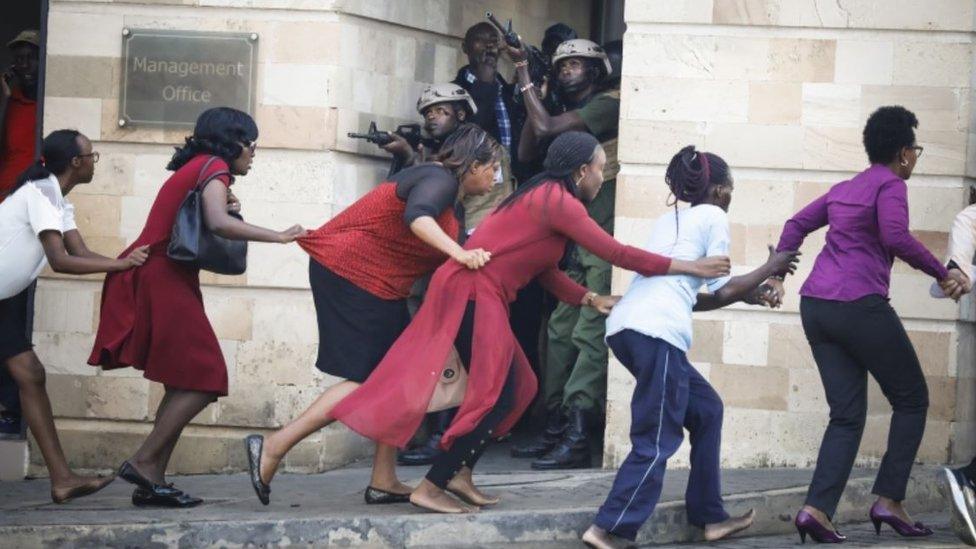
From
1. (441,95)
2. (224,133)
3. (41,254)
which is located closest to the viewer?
(224,133)

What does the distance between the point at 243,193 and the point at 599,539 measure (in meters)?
3.18

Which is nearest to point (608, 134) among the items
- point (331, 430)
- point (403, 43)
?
point (403, 43)

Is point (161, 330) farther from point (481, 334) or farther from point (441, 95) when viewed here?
point (441, 95)

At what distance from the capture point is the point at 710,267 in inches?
305

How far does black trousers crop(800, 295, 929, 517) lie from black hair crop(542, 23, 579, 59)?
3.16 m

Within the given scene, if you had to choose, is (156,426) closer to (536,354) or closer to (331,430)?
(331,430)

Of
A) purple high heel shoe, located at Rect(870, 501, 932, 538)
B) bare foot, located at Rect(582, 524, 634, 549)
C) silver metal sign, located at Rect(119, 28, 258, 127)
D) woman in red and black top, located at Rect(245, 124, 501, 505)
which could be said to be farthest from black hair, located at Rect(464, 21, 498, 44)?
bare foot, located at Rect(582, 524, 634, 549)

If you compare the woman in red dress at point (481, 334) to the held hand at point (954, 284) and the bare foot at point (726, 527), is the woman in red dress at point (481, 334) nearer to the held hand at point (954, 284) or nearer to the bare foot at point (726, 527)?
the bare foot at point (726, 527)

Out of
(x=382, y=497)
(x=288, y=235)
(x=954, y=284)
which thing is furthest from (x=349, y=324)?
(x=954, y=284)

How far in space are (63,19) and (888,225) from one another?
4.51m

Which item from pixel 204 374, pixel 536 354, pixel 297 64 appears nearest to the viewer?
pixel 204 374

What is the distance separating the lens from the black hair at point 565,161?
7.93 m

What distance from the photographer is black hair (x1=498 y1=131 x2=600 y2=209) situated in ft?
26.0

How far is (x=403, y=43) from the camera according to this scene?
10.4m
